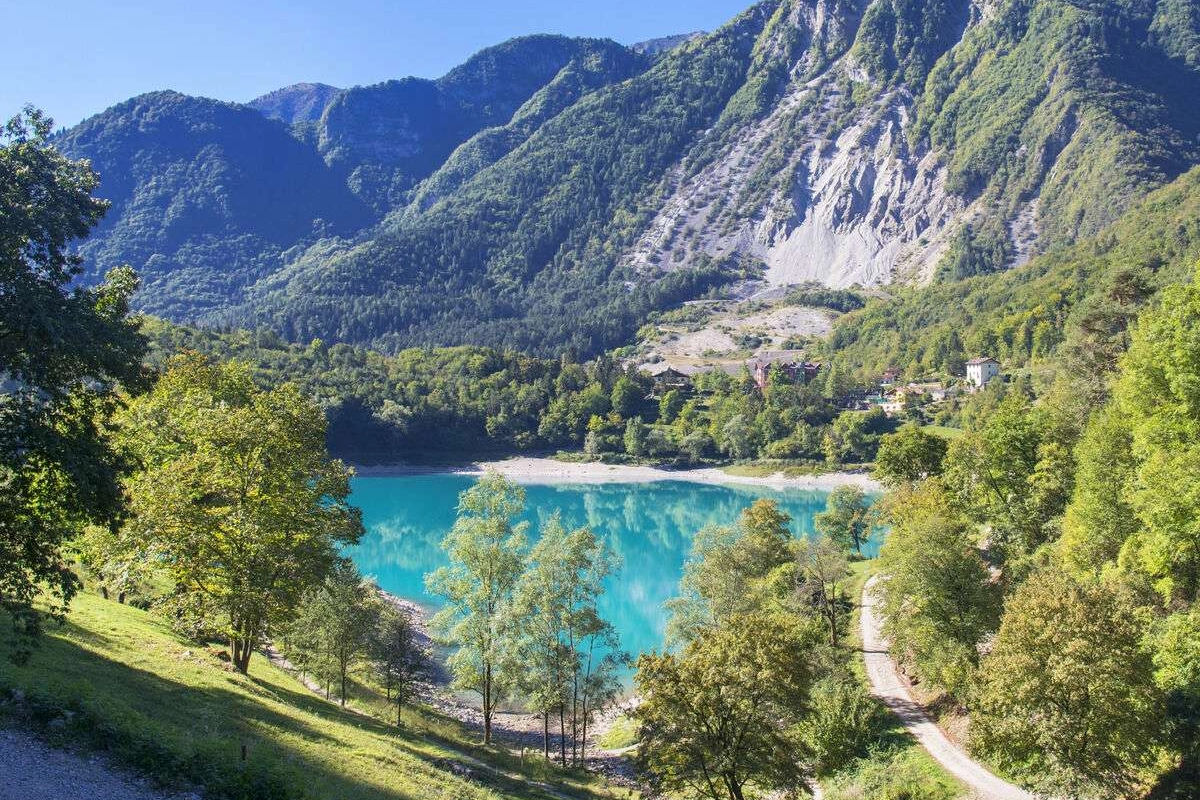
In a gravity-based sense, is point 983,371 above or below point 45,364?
above

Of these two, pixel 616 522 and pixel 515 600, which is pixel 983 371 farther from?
pixel 515 600

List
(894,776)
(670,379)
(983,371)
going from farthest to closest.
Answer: (670,379) < (983,371) < (894,776)

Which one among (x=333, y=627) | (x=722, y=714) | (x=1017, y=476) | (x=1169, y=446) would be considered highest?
(x=1169, y=446)

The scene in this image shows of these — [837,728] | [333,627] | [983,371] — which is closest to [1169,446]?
[837,728]

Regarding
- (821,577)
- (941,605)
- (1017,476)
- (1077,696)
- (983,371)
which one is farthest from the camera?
(983,371)

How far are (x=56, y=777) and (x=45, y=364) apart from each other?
6578 millimetres

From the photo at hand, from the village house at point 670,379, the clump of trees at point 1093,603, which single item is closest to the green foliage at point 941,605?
the clump of trees at point 1093,603

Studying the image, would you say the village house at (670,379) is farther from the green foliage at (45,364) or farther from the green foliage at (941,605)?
the green foliage at (45,364)

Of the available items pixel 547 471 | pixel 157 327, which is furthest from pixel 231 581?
pixel 157 327

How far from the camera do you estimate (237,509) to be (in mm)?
21656

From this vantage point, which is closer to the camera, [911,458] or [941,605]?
[941,605]

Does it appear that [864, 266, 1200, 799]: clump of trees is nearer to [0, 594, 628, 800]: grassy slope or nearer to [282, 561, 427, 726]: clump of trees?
[0, 594, 628, 800]: grassy slope

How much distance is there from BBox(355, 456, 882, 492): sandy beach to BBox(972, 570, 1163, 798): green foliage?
320 ft

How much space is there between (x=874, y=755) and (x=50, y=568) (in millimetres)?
22512
